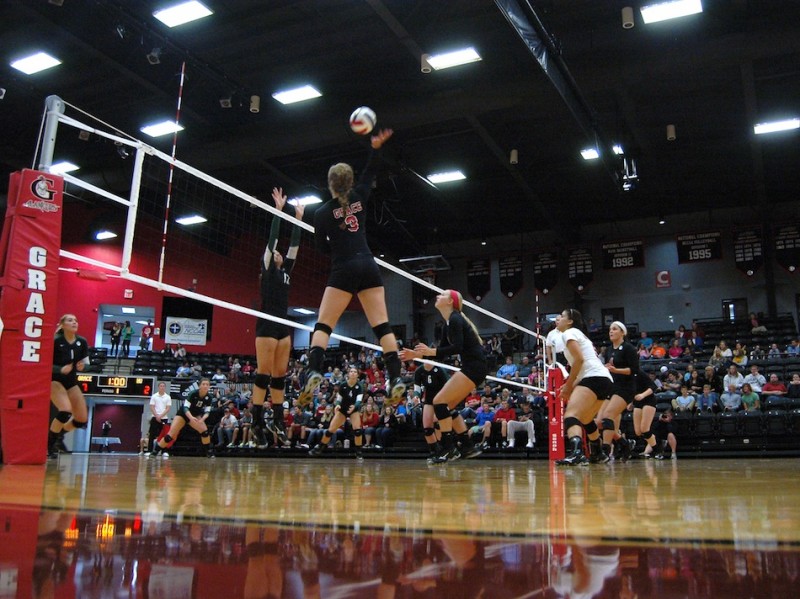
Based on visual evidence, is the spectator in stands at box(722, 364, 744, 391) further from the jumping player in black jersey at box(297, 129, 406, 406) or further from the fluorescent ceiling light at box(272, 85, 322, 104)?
the fluorescent ceiling light at box(272, 85, 322, 104)

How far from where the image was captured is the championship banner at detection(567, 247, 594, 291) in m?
24.2

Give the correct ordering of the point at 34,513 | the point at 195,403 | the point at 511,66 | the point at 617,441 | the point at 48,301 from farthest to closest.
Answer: the point at 511,66
the point at 195,403
the point at 617,441
the point at 48,301
the point at 34,513

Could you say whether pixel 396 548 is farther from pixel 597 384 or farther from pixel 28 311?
pixel 28 311

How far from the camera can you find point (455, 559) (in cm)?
137

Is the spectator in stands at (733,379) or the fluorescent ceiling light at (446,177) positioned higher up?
the fluorescent ceiling light at (446,177)

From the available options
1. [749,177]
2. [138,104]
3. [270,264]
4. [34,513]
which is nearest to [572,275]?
[749,177]

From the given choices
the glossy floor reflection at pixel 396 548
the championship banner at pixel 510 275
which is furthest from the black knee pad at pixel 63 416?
the championship banner at pixel 510 275

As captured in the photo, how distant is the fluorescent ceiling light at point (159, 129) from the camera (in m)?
17.0

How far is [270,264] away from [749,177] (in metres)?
18.5

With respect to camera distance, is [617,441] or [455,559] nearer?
[455,559]

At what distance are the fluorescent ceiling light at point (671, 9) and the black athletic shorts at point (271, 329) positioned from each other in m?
9.48

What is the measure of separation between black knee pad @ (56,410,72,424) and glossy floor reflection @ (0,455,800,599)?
5.34 meters

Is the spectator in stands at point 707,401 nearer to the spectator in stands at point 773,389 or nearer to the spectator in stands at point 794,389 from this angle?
the spectator in stands at point 773,389

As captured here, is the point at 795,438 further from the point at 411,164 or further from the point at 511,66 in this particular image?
the point at 411,164
